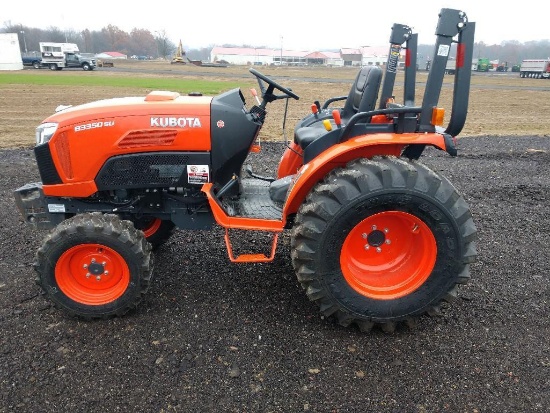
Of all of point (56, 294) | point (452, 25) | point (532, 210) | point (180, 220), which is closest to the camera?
point (452, 25)

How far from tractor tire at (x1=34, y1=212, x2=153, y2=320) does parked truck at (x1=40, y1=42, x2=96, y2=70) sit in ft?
137

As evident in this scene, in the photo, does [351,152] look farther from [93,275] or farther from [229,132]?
[93,275]

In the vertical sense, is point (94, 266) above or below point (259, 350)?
above

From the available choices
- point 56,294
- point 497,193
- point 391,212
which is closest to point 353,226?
point 391,212

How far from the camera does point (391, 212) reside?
2.86m

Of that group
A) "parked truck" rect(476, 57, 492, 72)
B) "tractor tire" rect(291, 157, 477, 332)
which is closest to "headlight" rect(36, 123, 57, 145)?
"tractor tire" rect(291, 157, 477, 332)

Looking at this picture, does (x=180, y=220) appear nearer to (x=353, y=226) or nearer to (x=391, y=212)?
(x=353, y=226)

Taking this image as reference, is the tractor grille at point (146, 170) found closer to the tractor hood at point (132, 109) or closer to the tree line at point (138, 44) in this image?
the tractor hood at point (132, 109)

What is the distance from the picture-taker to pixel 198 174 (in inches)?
128

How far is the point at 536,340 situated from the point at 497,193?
3.44m

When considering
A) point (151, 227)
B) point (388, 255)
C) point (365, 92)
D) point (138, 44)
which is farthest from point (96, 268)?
point (138, 44)

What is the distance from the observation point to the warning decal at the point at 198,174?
3232mm

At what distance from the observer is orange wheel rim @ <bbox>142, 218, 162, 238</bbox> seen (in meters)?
4.01

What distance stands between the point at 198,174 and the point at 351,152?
1087 millimetres
